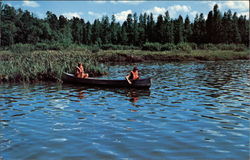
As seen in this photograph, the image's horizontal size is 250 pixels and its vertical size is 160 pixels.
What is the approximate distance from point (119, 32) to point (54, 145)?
7661 cm

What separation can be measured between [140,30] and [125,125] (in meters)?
75.6

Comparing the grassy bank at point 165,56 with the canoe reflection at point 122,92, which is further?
the grassy bank at point 165,56

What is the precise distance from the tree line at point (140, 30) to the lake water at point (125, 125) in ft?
202

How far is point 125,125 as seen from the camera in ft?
28.9

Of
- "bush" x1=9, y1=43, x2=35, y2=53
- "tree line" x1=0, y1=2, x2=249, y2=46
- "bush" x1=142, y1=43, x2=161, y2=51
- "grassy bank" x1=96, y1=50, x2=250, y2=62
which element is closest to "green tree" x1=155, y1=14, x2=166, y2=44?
"tree line" x1=0, y1=2, x2=249, y2=46

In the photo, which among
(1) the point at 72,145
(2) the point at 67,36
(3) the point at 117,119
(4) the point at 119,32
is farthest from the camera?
(2) the point at 67,36

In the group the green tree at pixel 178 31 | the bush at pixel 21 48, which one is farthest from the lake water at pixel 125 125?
the green tree at pixel 178 31

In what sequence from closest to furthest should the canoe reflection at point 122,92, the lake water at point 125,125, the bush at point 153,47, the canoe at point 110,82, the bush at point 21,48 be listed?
the lake water at point 125,125
the canoe reflection at point 122,92
the canoe at point 110,82
the bush at point 21,48
the bush at point 153,47

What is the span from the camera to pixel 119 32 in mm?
82062

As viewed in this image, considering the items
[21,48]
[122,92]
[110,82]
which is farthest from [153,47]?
[122,92]

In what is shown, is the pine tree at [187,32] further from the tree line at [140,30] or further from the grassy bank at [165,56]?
the grassy bank at [165,56]

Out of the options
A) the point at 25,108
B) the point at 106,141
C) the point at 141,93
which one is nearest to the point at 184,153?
the point at 106,141

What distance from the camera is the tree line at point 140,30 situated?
73.1 m

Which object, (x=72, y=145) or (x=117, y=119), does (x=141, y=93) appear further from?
(x=72, y=145)
